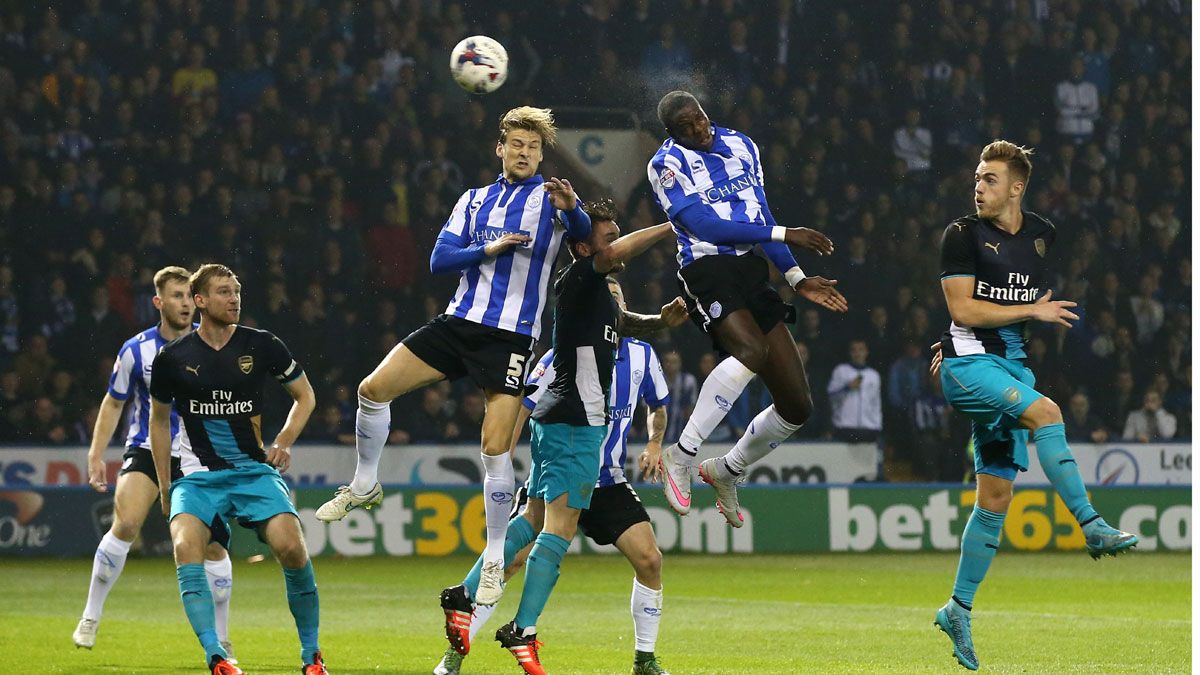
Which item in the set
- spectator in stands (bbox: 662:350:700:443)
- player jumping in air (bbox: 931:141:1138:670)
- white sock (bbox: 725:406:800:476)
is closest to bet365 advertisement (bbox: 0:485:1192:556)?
spectator in stands (bbox: 662:350:700:443)

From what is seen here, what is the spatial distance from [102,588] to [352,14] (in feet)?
37.5

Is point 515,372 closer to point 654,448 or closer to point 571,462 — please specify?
point 571,462

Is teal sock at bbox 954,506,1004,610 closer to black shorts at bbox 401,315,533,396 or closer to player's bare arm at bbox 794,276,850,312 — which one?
player's bare arm at bbox 794,276,850,312

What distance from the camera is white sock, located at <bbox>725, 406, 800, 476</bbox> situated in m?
7.79

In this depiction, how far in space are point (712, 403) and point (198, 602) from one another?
101 inches

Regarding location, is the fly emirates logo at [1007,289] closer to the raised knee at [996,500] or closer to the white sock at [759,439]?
the raised knee at [996,500]

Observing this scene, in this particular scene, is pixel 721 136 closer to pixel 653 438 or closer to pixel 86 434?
pixel 653 438

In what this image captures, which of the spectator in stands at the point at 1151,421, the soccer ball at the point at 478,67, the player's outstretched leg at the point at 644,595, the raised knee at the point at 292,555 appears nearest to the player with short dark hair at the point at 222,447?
the raised knee at the point at 292,555

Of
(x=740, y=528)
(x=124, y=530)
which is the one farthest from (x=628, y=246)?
(x=740, y=528)

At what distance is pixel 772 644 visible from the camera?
9.48 meters

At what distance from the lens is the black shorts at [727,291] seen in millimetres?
7457

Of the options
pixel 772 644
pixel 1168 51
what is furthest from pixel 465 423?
pixel 1168 51

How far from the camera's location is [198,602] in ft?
23.2

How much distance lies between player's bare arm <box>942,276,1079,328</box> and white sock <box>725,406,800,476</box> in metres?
1.09
